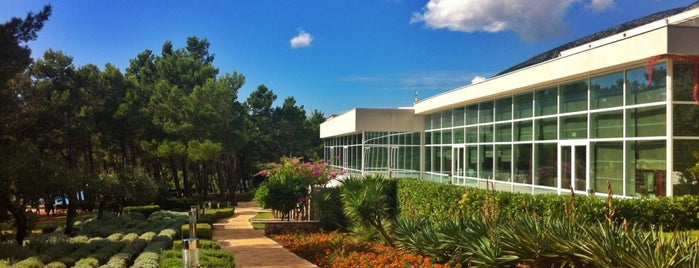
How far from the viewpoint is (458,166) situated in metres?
23.8

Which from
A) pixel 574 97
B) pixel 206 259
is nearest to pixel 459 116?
pixel 574 97

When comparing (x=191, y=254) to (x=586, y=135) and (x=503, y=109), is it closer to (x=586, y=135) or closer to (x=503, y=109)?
(x=586, y=135)

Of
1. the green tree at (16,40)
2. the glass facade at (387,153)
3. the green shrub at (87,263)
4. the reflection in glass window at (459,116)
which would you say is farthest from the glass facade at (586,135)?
the green tree at (16,40)

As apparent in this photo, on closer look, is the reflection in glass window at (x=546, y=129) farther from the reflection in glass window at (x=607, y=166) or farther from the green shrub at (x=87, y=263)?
the green shrub at (x=87, y=263)

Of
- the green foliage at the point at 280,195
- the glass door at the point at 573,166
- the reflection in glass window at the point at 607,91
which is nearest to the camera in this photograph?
the reflection in glass window at the point at 607,91

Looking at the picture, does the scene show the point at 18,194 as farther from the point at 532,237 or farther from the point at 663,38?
the point at 663,38

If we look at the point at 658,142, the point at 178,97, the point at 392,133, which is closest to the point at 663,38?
the point at 658,142

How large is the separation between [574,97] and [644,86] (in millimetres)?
2830

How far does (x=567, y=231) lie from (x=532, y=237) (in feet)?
1.53

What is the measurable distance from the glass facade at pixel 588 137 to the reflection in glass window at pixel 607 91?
0.03 meters

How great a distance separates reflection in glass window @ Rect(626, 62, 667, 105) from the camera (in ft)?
→ 41.8

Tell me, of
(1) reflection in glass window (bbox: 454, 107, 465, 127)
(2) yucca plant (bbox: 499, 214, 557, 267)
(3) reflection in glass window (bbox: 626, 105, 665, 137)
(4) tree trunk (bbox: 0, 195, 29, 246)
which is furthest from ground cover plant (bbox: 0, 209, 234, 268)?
(1) reflection in glass window (bbox: 454, 107, 465, 127)

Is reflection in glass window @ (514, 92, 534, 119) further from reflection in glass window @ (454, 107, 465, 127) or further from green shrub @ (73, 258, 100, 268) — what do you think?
green shrub @ (73, 258, 100, 268)

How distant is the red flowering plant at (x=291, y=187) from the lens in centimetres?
2255
